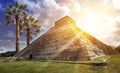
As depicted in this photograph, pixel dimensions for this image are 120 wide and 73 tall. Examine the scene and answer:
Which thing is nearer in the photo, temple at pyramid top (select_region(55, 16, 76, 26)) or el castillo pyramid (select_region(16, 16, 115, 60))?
el castillo pyramid (select_region(16, 16, 115, 60))

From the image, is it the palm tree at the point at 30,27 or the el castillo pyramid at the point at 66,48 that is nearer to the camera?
the el castillo pyramid at the point at 66,48

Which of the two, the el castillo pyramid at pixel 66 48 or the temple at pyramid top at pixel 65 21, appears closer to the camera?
the el castillo pyramid at pixel 66 48

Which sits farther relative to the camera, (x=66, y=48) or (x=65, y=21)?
(x=65, y=21)

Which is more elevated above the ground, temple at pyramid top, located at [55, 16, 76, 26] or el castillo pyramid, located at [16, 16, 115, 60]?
temple at pyramid top, located at [55, 16, 76, 26]

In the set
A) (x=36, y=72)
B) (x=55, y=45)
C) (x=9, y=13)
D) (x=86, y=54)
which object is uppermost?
(x=9, y=13)

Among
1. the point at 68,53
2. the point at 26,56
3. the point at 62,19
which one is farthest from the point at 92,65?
the point at 62,19

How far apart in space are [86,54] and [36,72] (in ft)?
38.4

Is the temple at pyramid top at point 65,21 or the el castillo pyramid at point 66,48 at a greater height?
the temple at pyramid top at point 65,21

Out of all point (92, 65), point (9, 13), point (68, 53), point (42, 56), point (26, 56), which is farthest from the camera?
point (9, 13)

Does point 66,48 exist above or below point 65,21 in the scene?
below

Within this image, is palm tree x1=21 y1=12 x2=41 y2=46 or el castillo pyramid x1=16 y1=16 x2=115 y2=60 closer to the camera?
el castillo pyramid x1=16 y1=16 x2=115 y2=60

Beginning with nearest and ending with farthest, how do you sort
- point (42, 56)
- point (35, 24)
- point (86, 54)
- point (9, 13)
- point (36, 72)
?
1. point (36, 72)
2. point (86, 54)
3. point (42, 56)
4. point (9, 13)
5. point (35, 24)

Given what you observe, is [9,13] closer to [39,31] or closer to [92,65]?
[39,31]

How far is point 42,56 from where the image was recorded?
35594mm
